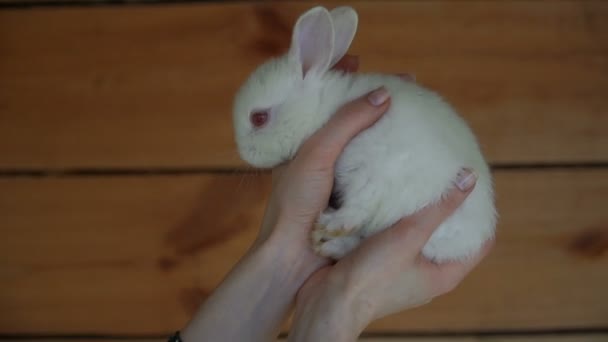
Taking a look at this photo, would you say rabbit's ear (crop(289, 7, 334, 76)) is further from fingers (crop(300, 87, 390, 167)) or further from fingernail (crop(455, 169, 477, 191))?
fingernail (crop(455, 169, 477, 191))

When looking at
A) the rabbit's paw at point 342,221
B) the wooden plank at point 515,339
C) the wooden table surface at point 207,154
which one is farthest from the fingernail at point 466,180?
the wooden plank at point 515,339

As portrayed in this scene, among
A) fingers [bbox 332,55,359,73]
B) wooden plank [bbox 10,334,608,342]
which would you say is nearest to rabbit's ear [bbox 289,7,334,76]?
fingers [bbox 332,55,359,73]

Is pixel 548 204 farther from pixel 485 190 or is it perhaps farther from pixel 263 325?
pixel 263 325

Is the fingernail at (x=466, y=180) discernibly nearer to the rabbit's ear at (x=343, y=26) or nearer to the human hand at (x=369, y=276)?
the human hand at (x=369, y=276)

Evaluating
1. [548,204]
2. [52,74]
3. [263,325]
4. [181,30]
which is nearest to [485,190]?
[263,325]

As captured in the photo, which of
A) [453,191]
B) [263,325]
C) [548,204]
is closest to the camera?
[453,191]
